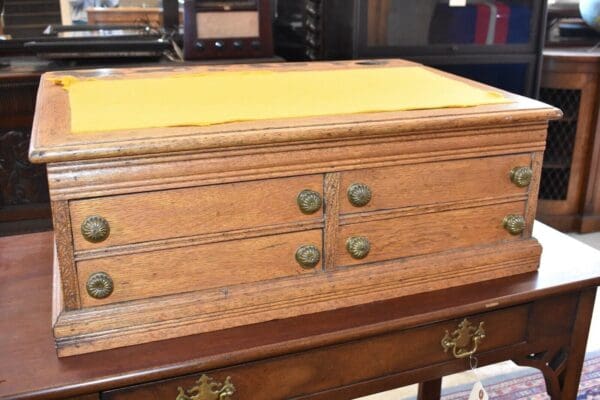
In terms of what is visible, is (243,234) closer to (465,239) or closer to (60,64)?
(465,239)

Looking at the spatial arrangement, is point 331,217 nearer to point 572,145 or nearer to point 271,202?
point 271,202

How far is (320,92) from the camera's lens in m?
1.14

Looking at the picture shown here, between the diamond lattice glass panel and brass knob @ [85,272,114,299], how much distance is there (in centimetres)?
257

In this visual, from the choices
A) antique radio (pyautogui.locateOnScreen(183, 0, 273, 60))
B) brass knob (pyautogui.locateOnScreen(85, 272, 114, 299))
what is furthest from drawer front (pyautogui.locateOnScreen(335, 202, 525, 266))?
antique radio (pyautogui.locateOnScreen(183, 0, 273, 60))

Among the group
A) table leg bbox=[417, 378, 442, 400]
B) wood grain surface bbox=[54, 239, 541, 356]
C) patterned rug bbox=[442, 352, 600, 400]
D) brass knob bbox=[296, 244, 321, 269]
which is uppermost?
brass knob bbox=[296, 244, 321, 269]

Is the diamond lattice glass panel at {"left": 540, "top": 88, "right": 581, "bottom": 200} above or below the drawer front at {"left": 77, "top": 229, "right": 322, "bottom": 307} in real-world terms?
below

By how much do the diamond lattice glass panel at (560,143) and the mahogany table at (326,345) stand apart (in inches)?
74.6

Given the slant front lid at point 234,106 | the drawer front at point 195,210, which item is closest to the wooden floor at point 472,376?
the slant front lid at point 234,106

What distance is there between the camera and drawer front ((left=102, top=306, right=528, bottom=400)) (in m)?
0.93

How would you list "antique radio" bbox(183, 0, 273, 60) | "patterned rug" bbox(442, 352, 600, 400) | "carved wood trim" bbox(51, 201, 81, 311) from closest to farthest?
"carved wood trim" bbox(51, 201, 81, 311), "patterned rug" bbox(442, 352, 600, 400), "antique radio" bbox(183, 0, 273, 60)

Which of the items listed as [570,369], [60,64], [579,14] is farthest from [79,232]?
[579,14]

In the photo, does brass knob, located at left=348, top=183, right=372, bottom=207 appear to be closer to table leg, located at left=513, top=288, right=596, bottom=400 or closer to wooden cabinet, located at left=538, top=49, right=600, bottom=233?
table leg, located at left=513, top=288, right=596, bottom=400

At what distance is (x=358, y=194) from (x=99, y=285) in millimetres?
403

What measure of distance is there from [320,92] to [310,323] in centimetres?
42
